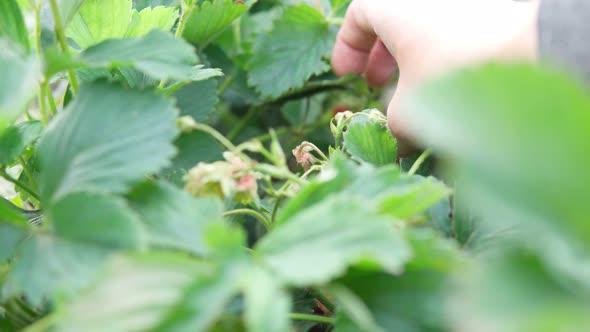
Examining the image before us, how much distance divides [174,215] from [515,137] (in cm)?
18

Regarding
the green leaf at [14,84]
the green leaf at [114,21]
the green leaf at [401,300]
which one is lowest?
the green leaf at [401,300]

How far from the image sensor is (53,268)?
0.91 feet

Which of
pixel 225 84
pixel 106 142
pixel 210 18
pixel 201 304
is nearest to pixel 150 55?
pixel 106 142

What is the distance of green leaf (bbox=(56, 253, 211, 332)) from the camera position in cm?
25

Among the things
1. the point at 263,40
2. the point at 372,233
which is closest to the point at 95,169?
the point at 372,233

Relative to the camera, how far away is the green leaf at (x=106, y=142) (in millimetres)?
307

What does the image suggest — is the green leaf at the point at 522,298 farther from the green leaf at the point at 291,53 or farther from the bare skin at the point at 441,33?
the green leaf at the point at 291,53

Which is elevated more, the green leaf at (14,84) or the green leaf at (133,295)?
the green leaf at (14,84)

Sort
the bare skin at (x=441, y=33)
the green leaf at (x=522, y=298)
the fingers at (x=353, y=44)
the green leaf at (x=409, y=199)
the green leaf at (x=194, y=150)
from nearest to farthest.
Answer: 1. the green leaf at (x=522, y=298)
2. the green leaf at (x=409, y=199)
3. the bare skin at (x=441, y=33)
4. the green leaf at (x=194, y=150)
5. the fingers at (x=353, y=44)

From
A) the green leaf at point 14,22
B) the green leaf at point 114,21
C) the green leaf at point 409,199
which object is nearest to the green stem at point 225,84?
the green leaf at point 114,21

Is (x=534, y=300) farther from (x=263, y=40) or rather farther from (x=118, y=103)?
(x=263, y=40)

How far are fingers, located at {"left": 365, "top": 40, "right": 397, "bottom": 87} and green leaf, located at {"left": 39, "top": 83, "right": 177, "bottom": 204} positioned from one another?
16.2 inches

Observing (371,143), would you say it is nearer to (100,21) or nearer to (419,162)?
(419,162)

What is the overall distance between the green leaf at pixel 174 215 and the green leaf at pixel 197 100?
0.82ft
